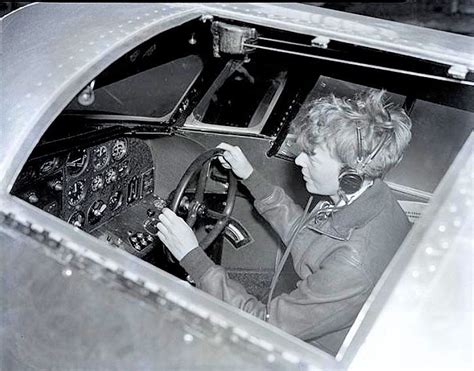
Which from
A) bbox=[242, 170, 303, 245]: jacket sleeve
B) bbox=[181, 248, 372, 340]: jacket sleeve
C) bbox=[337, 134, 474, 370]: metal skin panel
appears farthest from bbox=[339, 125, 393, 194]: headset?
bbox=[337, 134, 474, 370]: metal skin panel

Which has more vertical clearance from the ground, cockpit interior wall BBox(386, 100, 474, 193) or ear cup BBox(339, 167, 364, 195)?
cockpit interior wall BBox(386, 100, 474, 193)

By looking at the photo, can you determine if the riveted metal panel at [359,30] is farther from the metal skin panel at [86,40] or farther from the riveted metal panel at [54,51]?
the riveted metal panel at [54,51]

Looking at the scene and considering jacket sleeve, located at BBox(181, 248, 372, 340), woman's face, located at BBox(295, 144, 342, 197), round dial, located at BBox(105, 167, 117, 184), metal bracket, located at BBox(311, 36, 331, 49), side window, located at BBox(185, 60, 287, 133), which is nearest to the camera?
jacket sleeve, located at BBox(181, 248, 372, 340)

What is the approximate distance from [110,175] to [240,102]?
35.1 inches

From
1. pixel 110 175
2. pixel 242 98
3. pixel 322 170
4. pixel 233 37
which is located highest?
pixel 242 98

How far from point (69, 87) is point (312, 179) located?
840 mm

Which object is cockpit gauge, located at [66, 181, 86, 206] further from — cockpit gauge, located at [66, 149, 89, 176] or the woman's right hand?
the woman's right hand

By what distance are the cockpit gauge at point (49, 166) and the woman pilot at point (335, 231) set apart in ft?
1.55

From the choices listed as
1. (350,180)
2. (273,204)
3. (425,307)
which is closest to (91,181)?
(273,204)

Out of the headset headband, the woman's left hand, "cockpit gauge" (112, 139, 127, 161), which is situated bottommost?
the woman's left hand

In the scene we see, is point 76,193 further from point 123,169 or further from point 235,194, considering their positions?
point 235,194

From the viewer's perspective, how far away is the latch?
229 cm

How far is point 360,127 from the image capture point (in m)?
2.12

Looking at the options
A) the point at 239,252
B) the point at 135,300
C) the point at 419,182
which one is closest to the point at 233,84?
the point at 239,252
